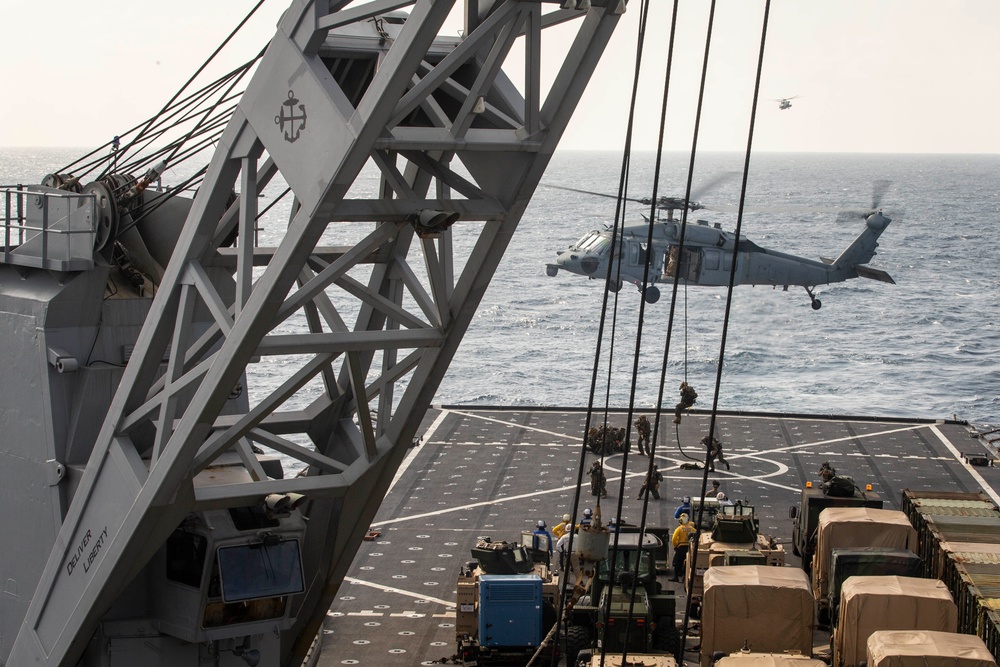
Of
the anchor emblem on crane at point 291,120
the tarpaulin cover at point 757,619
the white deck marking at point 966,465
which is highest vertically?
the anchor emblem on crane at point 291,120

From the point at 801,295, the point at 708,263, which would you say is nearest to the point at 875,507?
the point at 708,263

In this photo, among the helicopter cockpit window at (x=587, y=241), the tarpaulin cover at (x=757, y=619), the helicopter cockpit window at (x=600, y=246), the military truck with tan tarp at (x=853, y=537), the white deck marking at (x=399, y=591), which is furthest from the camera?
the helicopter cockpit window at (x=587, y=241)

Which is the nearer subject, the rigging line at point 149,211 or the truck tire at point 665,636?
the rigging line at point 149,211

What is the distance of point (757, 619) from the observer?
2153 cm

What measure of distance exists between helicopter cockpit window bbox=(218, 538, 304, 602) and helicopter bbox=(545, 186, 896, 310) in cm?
4454

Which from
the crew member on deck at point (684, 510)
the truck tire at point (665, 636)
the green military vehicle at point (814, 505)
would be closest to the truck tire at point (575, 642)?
the truck tire at point (665, 636)

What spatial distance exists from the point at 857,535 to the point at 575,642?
6762mm

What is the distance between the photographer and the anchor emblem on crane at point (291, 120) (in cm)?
1090

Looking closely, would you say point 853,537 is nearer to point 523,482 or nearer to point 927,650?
point 927,650

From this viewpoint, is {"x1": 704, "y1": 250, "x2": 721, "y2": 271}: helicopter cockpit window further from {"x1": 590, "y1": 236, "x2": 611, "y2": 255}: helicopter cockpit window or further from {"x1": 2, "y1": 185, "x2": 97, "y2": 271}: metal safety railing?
{"x1": 2, "y1": 185, "x2": 97, "y2": 271}: metal safety railing

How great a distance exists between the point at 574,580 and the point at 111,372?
1333 cm

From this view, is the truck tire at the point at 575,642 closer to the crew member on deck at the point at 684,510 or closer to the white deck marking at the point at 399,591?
the white deck marking at the point at 399,591

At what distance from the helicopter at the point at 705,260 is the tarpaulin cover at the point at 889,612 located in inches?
1449

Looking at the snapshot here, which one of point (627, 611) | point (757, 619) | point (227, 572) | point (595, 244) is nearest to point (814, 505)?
point (757, 619)
